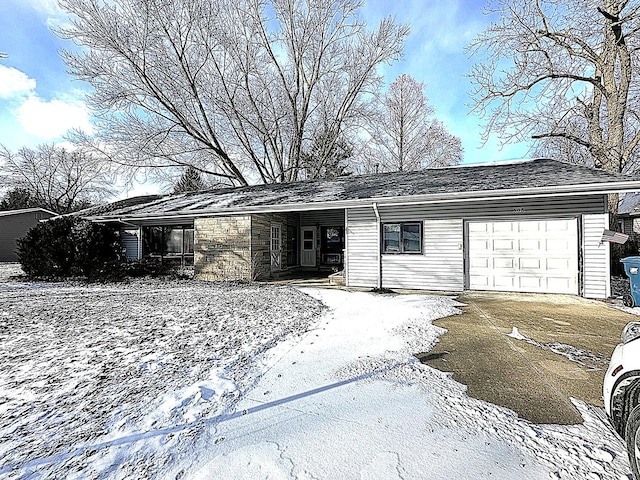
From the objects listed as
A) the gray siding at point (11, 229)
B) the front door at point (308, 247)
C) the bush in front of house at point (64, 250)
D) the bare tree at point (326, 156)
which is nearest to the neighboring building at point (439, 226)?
the bush in front of house at point (64, 250)

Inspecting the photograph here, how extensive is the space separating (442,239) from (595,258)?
3.32m

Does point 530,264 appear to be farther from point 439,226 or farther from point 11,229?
point 11,229

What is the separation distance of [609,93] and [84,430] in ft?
58.9

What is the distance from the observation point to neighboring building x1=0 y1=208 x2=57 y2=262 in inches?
866

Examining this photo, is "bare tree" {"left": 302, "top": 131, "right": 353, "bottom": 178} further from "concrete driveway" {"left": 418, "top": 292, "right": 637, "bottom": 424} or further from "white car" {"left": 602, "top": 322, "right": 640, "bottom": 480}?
"white car" {"left": 602, "top": 322, "right": 640, "bottom": 480}

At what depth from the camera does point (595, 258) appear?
300 inches

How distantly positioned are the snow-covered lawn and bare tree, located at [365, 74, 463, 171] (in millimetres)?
20997

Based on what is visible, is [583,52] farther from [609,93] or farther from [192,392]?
[192,392]

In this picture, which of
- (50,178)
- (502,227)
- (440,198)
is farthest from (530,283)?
(50,178)

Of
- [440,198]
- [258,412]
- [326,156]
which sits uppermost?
[326,156]

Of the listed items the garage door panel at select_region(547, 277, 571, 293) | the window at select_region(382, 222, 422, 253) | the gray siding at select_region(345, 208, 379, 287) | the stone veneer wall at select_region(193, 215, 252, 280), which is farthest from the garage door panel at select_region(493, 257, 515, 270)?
the stone veneer wall at select_region(193, 215, 252, 280)

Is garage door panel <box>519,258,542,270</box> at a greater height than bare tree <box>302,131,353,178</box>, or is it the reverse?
bare tree <box>302,131,353,178</box>

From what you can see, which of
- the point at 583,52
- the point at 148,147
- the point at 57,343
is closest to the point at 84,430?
the point at 57,343

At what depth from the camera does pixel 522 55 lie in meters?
13.6
